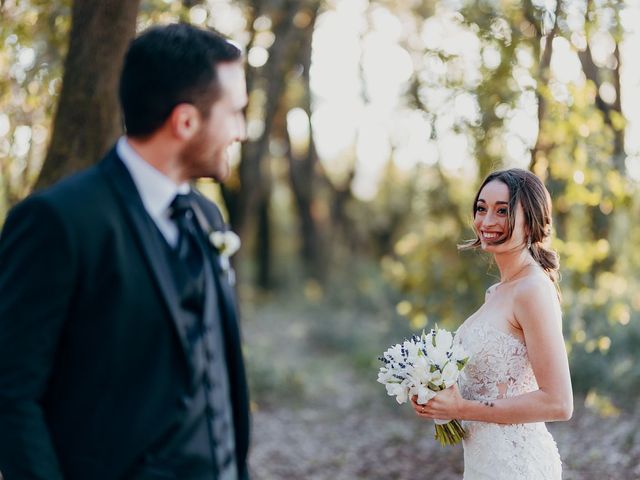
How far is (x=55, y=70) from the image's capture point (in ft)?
A: 24.5

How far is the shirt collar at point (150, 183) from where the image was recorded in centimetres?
225

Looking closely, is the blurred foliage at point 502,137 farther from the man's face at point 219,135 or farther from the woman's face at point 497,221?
the man's face at point 219,135

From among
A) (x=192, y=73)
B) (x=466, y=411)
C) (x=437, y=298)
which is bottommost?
(x=437, y=298)

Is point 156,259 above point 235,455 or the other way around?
above

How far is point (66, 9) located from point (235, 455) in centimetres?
570

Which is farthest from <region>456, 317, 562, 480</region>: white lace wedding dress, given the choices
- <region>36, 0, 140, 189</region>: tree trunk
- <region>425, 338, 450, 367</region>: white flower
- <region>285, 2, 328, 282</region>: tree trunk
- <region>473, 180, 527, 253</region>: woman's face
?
<region>285, 2, 328, 282</region>: tree trunk

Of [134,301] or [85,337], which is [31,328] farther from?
[134,301]

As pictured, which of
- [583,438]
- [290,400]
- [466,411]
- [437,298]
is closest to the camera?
[466,411]

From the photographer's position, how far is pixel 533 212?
11.6 feet

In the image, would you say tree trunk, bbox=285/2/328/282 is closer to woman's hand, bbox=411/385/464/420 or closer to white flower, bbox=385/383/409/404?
white flower, bbox=385/383/409/404

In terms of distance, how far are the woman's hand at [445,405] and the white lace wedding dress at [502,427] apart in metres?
0.20

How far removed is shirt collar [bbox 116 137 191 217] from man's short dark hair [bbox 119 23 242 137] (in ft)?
0.24

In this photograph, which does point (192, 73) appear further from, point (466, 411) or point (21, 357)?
point (466, 411)

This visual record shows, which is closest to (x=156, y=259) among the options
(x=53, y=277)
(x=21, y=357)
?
(x=53, y=277)
